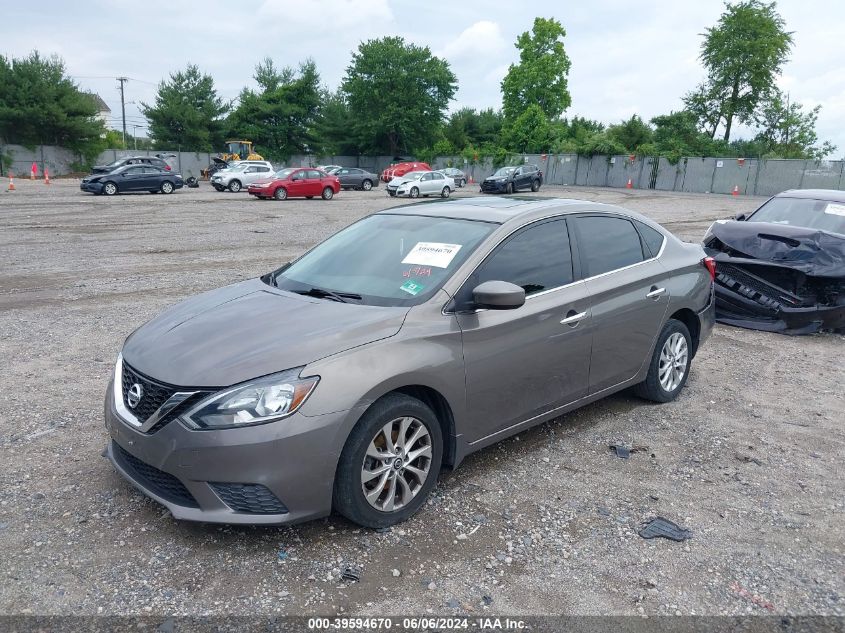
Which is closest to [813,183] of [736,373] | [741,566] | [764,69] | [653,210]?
[653,210]

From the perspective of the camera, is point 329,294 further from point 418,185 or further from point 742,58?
point 742,58

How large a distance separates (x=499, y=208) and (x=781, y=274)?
471cm

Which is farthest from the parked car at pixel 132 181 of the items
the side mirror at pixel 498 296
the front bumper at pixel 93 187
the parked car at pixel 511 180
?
the side mirror at pixel 498 296

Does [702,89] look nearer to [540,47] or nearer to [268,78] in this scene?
[540,47]

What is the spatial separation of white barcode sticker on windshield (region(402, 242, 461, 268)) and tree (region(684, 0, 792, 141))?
210 ft

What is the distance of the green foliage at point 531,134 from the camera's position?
56.1 metres

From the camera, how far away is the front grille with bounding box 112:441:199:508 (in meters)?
3.14

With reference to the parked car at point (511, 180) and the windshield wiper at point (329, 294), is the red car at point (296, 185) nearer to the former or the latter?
the parked car at point (511, 180)

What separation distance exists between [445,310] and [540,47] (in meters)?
73.2

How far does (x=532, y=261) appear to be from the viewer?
13.9ft

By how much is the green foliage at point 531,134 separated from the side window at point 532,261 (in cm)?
5353

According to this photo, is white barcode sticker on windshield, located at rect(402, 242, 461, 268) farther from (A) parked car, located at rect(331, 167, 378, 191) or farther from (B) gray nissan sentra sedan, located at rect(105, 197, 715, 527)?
(A) parked car, located at rect(331, 167, 378, 191)

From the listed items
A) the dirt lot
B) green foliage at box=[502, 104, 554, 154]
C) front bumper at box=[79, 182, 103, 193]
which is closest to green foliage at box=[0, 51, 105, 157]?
front bumper at box=[79, 182, 103, 193]

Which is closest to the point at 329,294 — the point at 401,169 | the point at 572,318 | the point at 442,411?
the point at 442,411
